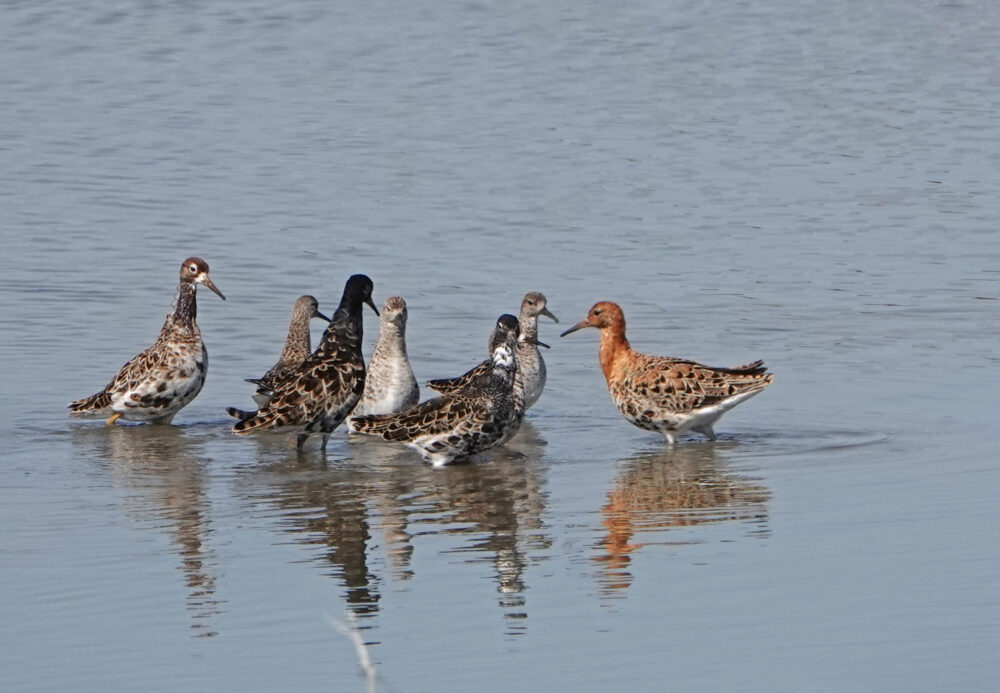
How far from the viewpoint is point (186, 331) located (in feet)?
52.2

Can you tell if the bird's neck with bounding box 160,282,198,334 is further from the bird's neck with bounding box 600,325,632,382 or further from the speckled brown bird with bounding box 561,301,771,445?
the speckled brown bird with bounding box 561,301,771,445

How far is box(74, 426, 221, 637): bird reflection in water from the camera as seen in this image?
10.2 meters

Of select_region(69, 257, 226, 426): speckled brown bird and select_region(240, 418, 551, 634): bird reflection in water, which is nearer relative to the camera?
select_region(240, 418, 551, 634): bird reflection in water

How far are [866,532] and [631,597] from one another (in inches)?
78.2

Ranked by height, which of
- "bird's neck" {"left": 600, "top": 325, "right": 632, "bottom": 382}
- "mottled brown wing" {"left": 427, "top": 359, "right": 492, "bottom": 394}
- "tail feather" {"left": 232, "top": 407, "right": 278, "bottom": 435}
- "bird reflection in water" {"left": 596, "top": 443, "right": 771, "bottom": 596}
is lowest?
"bird reflection in water" {"left": 596, "top": 443, "right": 771, "bottom": 596}

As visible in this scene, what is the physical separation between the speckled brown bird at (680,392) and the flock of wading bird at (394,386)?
A: 0.03 feet

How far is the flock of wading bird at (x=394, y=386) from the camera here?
1423 centimetres

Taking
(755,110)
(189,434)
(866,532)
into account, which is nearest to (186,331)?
(189,434)

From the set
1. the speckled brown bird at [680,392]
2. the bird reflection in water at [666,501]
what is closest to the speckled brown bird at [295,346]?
the speckled brown bird at [680,392]

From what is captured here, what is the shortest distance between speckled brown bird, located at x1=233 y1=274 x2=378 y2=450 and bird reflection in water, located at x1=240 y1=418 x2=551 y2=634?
28 cm

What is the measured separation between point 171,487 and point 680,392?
382cm

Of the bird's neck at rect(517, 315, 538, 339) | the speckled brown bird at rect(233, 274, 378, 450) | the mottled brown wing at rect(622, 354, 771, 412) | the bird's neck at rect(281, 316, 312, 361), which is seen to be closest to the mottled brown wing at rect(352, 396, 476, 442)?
the speckled brown bird at rect(233, 274, 378, 450)

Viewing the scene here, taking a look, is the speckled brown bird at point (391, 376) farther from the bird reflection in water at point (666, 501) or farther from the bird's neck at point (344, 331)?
the bird reflection in water at point (666, 501)

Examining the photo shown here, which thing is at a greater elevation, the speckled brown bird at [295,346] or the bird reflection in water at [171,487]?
the speckled brown bird at [295,346]
